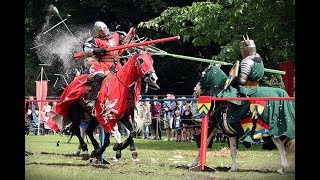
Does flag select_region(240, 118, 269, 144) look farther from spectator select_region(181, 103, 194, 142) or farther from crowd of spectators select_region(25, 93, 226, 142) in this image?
crowd of spectators select_region(25, 93, 226, 142)

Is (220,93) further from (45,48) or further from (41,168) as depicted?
(45,48)

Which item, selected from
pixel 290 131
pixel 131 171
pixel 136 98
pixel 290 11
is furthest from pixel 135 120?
pixel 290 11

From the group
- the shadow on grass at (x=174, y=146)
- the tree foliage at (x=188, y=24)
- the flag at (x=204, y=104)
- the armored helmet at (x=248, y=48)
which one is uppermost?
the tree foliage at (x=188, y=24)

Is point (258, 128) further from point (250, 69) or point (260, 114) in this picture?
point (250, 69)

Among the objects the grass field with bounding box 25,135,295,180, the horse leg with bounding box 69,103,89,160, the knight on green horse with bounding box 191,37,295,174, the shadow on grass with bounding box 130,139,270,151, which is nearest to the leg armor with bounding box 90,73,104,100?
the horse leg with bounding box 69,103,89,160

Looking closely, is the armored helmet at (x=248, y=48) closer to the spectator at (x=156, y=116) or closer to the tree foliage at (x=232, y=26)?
the tree foliage at (x=232, y=26)

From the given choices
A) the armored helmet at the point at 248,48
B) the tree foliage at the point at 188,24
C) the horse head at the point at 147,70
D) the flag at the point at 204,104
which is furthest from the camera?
the tree foliage at the point at 188,24

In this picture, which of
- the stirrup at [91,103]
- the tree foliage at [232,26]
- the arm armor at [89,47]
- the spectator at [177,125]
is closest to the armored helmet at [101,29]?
the arm armor at [89,47]

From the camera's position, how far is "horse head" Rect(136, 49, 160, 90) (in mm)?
8953

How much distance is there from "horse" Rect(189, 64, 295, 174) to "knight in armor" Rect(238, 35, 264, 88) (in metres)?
0.11

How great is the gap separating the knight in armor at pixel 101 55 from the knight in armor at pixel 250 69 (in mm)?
1716

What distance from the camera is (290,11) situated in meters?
11.1

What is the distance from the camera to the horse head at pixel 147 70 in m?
8.95
